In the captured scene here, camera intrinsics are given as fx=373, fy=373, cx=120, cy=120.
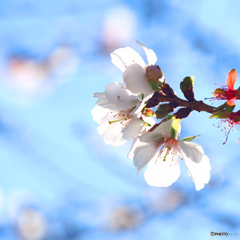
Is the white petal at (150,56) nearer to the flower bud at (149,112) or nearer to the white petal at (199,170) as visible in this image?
the flower bud at (149,112)

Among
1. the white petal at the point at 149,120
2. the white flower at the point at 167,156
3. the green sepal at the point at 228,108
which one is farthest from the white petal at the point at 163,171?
the green sepal at the point at 228,108

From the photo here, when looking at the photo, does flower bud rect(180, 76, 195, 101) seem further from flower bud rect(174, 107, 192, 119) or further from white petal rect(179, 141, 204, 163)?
white petal rect(179, 141, 204, 163)

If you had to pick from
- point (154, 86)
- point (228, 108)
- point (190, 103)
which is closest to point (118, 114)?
point (154, 86)

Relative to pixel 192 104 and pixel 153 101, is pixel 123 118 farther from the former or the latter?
pixel 192 104

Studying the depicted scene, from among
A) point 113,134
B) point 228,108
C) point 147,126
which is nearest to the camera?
point 228,108

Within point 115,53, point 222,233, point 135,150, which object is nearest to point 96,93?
point 115,53

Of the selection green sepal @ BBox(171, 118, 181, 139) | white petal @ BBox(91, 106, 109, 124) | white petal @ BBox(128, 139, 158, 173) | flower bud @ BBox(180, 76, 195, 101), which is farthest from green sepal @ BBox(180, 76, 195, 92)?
white petal @ BBox(91, 106, 109, 124)

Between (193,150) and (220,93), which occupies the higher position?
(220,93)
